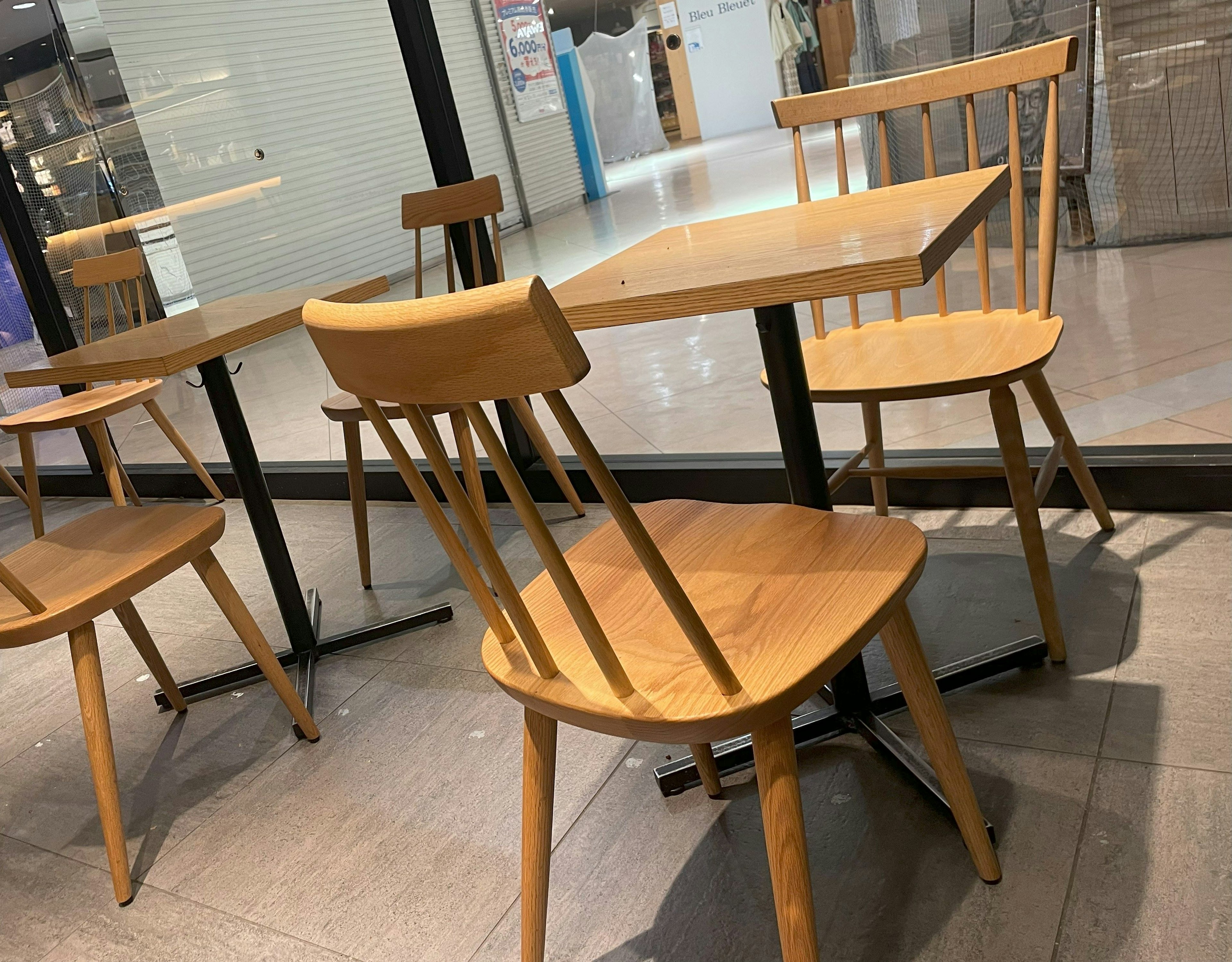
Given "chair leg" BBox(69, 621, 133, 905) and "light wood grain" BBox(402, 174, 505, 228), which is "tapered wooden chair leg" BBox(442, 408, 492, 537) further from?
"chair leg" BBox(69, 621, 133, 905)

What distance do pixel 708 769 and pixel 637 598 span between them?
19.9 inches

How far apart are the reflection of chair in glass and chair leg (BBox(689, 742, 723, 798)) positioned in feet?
8.07

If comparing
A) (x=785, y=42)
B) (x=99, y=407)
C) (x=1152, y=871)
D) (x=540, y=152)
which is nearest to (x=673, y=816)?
(x=1152, y=871)

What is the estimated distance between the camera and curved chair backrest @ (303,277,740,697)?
0.79 meters

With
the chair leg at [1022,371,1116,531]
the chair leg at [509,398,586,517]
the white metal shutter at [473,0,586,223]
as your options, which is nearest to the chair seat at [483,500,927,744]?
the chair leg at [509,398,586,517]

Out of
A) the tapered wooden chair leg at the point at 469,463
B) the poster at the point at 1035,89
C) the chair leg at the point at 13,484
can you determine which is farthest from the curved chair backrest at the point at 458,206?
the chair leg at the point at 13,484

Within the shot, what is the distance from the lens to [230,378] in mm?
2289

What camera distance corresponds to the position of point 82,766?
218 centimetres

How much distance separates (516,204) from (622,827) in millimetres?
1813

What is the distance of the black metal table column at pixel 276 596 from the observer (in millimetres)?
2133

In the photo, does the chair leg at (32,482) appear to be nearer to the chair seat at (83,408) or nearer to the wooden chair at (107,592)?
the chair seat at (83,408)

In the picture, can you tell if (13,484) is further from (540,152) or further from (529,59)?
(529,59)

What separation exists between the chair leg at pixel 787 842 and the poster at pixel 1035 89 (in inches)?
54.8

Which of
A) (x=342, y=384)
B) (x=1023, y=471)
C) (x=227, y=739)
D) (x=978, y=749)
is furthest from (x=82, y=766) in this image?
(x=1023, y=471)
